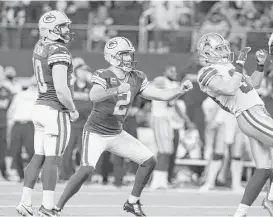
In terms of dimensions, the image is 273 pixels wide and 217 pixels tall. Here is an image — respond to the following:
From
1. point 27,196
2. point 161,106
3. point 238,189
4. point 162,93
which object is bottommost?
point 238,189

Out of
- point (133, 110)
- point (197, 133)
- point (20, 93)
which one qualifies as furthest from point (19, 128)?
point (197, 133)

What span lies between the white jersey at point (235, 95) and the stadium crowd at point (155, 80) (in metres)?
5.51

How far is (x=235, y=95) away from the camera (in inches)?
380

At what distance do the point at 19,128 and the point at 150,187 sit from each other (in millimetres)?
2541

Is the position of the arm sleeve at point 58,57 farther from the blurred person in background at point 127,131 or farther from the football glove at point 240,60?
the blurred person in background at point 127,131

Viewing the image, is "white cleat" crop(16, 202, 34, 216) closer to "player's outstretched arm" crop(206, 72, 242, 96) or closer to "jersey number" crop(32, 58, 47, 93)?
"jersey number" crop(32, 58, 47, 93)

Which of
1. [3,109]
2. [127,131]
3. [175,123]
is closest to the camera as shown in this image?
[127,131]

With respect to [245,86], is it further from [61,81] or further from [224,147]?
[224,147]

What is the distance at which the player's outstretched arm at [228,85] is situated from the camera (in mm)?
9484

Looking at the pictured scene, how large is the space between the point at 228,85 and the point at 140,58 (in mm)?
9332

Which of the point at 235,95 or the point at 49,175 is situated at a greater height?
the point at 235,95

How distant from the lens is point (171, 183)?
52.3ft

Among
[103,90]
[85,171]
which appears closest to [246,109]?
[103,90]

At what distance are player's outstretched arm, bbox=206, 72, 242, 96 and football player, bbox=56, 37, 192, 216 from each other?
1.38ft
